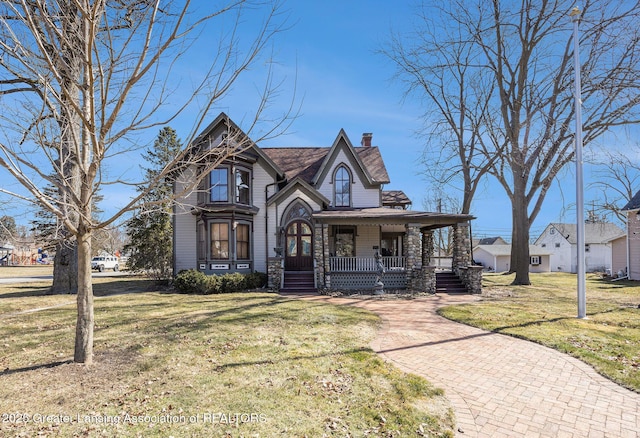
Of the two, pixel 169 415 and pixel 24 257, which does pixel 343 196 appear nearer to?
pixel 169 415

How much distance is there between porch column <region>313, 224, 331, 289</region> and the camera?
55.0 feet

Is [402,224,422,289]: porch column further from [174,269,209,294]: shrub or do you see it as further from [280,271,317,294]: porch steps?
[174,269,209,294]: shrub

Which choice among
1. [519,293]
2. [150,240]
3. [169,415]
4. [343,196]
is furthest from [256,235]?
[169,415]

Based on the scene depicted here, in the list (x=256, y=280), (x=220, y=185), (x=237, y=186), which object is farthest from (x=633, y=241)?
(x=220, y=185)

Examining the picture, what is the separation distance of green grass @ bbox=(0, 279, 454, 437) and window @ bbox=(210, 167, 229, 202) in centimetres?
987

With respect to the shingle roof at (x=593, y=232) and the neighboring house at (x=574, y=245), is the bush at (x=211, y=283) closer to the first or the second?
the neighboring house at (x=574, y=245)

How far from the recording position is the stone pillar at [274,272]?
55.0 feet

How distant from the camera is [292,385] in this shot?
508 cm

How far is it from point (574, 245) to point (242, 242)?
46034 millimetres

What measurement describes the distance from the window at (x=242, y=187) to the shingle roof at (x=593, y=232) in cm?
4268

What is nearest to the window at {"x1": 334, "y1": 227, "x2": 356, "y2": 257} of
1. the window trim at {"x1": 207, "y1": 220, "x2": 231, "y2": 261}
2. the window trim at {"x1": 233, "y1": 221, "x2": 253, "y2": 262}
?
the window trim at {"x1": 233, "y1": 221, "x2": 253, "y2": 262}

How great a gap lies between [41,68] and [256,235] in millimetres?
14229

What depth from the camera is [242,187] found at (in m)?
18.8

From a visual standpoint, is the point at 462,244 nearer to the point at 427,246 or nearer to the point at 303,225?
the point at 427,246
